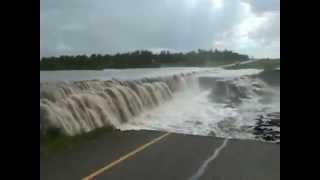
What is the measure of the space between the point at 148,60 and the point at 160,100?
1.81 ft

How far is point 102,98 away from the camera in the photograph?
10.2ft

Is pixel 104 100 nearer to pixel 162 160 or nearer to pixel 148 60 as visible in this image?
pixel 162 160

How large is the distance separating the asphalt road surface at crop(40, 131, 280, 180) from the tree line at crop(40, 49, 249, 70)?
0.38 meters

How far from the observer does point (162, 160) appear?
8.94 ft

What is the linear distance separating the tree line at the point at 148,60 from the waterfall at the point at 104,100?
335 mm

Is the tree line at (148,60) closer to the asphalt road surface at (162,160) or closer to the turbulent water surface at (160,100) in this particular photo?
the turbulent water surface at (160,100)

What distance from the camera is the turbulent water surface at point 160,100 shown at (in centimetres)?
228

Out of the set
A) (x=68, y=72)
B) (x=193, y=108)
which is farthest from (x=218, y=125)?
(x=68, y=72)

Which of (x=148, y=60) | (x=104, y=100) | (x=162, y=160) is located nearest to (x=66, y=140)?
(x=104, y=100)

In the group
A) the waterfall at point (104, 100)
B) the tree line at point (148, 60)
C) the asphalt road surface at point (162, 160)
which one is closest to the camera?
the tree line at point (148, 60)

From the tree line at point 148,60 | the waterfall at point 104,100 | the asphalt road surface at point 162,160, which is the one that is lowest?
the asphalt road surface at point 162,160

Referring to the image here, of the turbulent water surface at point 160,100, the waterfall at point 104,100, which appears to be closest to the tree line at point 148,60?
the turbulent water surface at point 160,100

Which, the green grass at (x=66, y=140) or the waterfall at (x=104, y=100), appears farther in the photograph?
the waterfall at (x=104, y=100)
